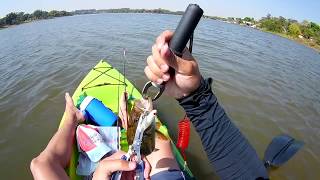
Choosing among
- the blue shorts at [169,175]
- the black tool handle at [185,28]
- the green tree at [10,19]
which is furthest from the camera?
the green tree at [10,19]

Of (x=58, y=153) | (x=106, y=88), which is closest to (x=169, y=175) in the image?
(x=58, y=153)

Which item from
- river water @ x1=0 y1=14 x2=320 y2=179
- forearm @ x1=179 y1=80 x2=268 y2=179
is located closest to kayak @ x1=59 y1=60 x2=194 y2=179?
river water @ x1=0 y1=14 x2=320 y2=179

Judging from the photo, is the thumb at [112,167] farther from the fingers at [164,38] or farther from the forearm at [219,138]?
the fingers at [164,38]

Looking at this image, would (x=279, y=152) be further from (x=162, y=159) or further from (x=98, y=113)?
(x=98, y=113)

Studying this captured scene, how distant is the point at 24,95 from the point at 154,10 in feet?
278

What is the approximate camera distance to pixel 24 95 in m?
8.38

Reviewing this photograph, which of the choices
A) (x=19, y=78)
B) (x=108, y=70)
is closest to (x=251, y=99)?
(x=108, y=70)

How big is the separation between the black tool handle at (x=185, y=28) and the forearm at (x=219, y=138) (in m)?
0.39

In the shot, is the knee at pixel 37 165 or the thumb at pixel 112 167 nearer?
the thumb at pixel 112 167

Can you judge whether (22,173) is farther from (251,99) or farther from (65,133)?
(251,99)

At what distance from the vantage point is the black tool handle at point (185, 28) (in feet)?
3.89

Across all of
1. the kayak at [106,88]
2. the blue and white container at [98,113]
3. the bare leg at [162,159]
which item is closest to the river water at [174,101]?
the kayak at [106,88]

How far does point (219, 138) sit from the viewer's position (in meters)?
1.63

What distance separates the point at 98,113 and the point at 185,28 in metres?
3.36
